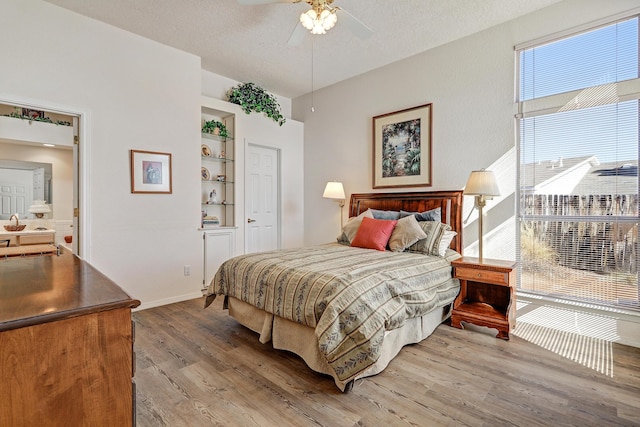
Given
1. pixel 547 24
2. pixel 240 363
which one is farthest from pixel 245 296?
pixel 547 24

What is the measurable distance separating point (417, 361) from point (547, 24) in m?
3.35

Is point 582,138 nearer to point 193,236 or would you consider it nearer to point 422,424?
point 422,424

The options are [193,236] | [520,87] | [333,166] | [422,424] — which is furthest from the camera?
[333,166]

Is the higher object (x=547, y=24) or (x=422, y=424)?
(x=547, y=24)

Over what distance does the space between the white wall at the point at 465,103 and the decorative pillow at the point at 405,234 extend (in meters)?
0.71

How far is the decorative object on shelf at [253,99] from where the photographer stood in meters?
4.61

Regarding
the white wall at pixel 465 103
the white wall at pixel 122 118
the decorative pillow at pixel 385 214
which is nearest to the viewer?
the white wall at pixel 122 118

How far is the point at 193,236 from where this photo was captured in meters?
4.05

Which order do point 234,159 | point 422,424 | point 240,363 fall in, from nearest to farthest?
point 422,424 < point 240,363 < point 234,159

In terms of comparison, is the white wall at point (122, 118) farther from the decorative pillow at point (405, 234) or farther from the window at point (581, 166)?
the window at point (581, 166)

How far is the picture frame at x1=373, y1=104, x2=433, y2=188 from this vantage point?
395 centimetres

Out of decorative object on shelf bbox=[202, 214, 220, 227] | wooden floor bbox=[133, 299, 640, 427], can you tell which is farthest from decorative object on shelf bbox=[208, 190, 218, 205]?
wooden floor bbox=[133, 299, 640, 427]

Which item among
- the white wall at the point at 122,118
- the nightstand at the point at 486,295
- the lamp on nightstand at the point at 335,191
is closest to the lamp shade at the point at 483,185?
the nightstand at the point at 486,295

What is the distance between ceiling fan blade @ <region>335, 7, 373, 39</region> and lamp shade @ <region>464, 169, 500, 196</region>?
168cm
